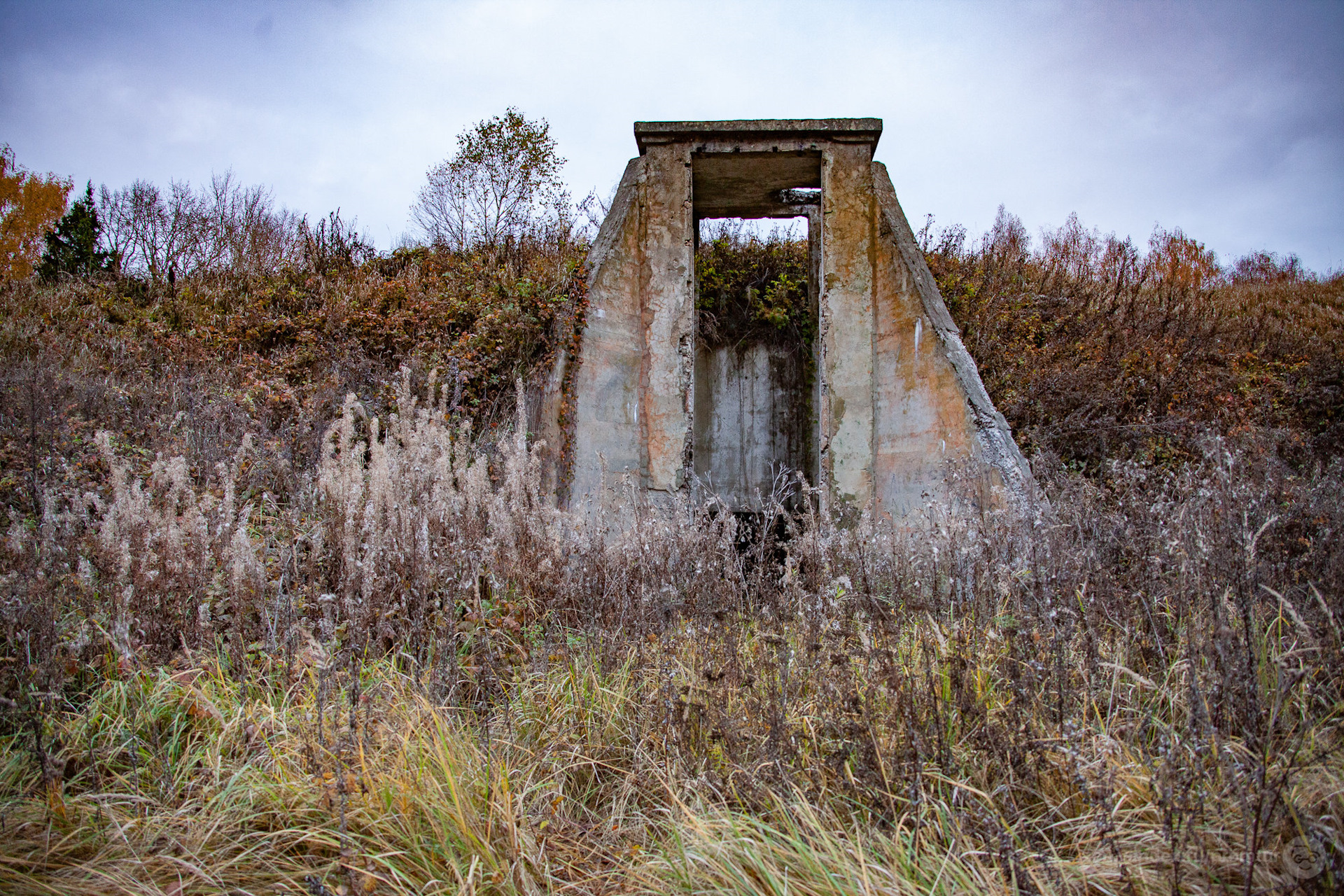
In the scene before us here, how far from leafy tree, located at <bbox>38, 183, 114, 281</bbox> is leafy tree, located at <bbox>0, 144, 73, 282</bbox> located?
Answer: 822mm

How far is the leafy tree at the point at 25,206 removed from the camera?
13.8 meters

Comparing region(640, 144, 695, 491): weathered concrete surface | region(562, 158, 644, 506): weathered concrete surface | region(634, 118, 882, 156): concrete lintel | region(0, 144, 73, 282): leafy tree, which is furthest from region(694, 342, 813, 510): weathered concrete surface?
region(0, 144, 73, 282): leafy tree

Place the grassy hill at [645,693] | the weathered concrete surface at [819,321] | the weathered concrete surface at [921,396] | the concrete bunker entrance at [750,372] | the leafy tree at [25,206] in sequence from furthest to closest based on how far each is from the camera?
the leafy tree at [25,206] → the concrete bunker entrance at [750,372] → the weathered concrete surface at [819,321] → the weathered concrete surface at [921,396] → the grassy hill at [645,693]

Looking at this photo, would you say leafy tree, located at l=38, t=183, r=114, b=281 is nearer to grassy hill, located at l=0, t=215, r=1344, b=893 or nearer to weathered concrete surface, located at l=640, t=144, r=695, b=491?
grassy hill, located at l=0, t=215, r=1344, b=893

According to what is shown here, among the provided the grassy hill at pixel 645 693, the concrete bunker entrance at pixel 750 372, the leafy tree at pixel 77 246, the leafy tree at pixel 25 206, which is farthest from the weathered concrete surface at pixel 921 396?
the leafy tree at pixel 25 206

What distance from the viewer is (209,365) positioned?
7594 mm

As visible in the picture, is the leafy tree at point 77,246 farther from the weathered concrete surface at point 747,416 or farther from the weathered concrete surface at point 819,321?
the weathered concrete surface at point 747,416

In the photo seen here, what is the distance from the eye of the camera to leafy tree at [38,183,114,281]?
34.1 ft

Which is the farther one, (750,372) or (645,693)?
(750,372)

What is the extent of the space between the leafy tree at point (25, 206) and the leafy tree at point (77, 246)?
0.82m

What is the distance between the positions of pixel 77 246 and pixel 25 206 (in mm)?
5335

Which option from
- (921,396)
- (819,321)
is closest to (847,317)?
(819,321)

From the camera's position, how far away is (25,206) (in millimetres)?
14867

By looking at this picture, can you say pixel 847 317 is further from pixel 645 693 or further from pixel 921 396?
pixel 645 693
